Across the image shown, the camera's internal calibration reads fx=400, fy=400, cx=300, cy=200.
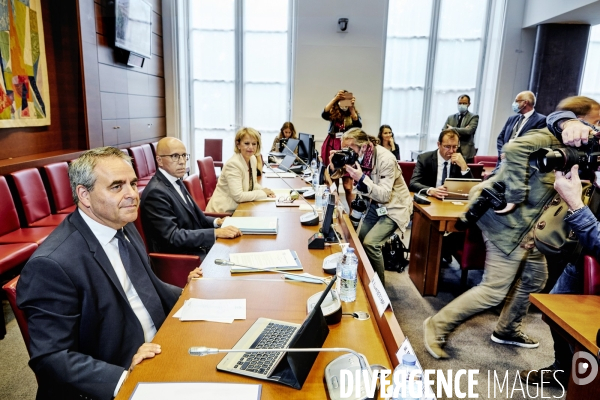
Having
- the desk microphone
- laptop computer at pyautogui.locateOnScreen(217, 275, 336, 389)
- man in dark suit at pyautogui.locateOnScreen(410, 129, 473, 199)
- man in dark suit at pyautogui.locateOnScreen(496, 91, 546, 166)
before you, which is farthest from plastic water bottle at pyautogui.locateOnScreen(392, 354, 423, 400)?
man in dark suit at pyautogui.locateOnScreen(496, 91, 546, 166)

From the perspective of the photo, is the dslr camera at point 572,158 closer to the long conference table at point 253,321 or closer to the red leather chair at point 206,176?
the long conference table at point 253,321

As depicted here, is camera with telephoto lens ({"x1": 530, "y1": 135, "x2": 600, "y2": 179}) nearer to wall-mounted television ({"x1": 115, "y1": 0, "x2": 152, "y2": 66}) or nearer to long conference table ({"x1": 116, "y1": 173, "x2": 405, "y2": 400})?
long conference table ({"x1": 116, "y1": 173, "x2": 405, "y2": 400})

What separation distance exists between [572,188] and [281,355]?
47.9 inches

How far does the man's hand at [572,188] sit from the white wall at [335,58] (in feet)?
18.1

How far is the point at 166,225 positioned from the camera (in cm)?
224

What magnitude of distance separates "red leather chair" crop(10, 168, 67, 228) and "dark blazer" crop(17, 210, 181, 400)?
2210 mm

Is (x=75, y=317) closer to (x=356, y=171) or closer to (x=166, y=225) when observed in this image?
(x=166, y=225)

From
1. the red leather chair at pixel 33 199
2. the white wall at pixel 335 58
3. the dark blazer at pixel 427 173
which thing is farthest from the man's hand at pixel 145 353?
the white wall at pixel 335 58

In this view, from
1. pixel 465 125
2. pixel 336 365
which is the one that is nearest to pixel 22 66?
pixel 336 365

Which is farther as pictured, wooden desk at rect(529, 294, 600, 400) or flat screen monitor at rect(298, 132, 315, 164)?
flat screen monitor at rect(298, 132, 315, 164)

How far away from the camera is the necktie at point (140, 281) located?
4.55 feet

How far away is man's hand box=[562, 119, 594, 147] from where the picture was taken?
1506 mm

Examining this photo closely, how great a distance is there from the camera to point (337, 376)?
101cm

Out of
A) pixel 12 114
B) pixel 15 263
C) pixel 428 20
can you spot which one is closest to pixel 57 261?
pixel 15 263
